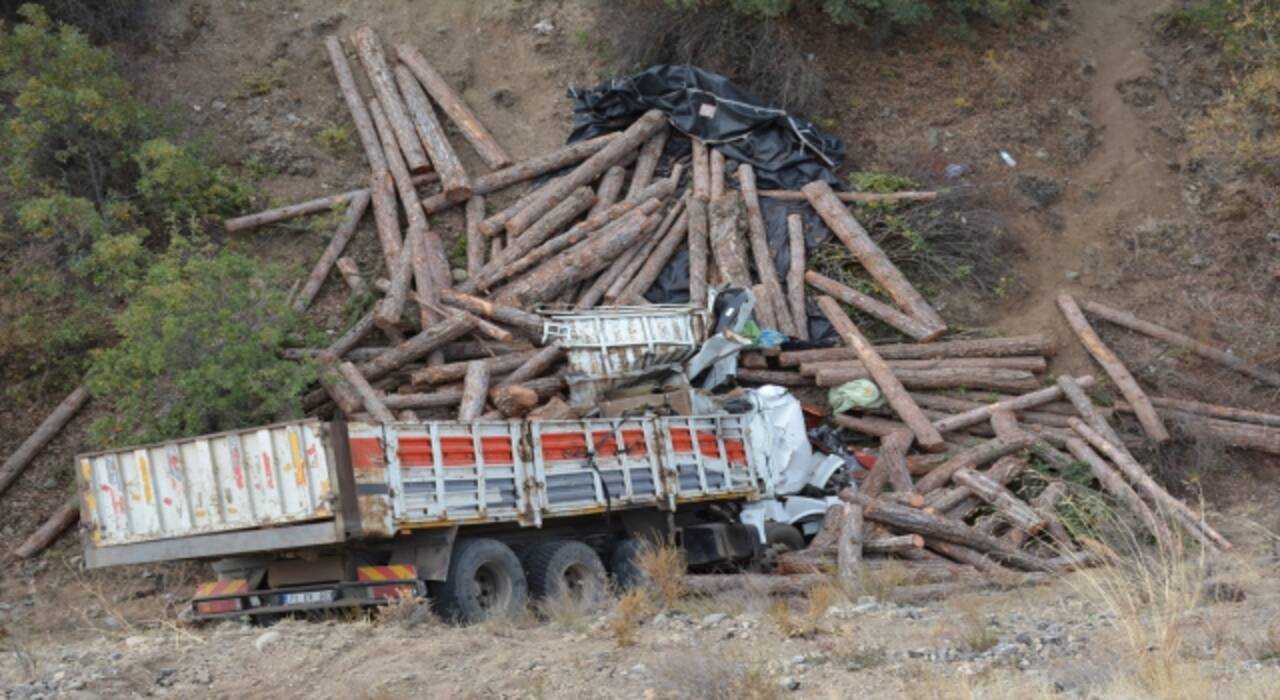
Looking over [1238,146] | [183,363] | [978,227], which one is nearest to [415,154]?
[183,363]

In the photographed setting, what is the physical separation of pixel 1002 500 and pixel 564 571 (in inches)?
222

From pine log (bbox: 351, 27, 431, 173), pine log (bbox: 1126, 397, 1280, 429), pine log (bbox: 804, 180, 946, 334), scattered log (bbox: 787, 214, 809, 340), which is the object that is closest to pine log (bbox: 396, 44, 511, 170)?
pine log (bbox: 351, 27, 431, 173)

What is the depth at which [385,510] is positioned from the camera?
1161cm

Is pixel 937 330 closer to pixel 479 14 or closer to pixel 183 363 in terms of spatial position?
pixel 183 363

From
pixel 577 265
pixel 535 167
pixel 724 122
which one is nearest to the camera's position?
pixel 577 265

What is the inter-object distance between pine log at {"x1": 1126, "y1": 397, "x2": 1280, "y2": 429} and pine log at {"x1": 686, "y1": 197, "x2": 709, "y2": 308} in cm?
612

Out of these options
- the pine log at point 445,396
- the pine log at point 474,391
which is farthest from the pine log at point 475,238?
the pine log at point 445,396

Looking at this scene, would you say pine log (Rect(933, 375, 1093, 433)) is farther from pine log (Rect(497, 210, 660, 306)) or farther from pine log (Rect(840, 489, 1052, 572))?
pine log (Rect(497, 210, 660, 306))

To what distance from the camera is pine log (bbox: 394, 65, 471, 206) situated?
21.9 m

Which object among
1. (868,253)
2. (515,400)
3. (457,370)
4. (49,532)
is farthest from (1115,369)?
(49,532)

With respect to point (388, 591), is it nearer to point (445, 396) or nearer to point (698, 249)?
point (445, 396)

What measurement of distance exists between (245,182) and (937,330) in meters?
11.2

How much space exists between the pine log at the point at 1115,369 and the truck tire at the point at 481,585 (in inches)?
373

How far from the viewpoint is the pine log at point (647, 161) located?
885 inches
